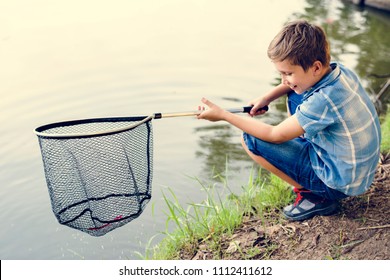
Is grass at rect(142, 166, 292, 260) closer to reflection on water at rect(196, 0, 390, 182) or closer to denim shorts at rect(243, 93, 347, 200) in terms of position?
denim shorts at rect(243, 93, 347, 200)

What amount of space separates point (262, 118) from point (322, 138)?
3.20 meters

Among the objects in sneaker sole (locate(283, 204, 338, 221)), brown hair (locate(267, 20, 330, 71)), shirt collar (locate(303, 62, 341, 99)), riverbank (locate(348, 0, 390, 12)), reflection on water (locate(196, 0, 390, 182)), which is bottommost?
reflection on water (locate(196, 0, 390, 182))

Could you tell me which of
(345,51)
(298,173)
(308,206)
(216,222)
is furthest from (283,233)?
(345,51)

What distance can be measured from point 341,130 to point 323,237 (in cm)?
56

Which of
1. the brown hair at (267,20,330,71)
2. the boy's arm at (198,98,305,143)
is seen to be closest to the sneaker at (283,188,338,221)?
the boy's arm at (198,98,305,143)

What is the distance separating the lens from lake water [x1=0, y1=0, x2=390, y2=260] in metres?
4.35

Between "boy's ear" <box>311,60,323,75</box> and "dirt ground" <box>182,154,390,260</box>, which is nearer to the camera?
"boy's ear" <box>311,60,323,75</box>

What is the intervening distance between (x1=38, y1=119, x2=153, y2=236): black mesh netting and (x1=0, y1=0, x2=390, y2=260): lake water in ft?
2.33

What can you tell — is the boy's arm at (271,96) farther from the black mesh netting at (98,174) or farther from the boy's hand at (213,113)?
Answer: the black mesh netting at (98,174)

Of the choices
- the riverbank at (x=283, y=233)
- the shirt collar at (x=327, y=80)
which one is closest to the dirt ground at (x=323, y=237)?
the riverbank at (x=283, y=233)

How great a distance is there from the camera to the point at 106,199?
3.13 meters
